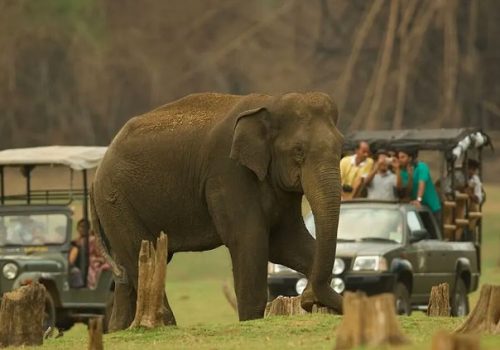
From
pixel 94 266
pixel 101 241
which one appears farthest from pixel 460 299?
pixel 101 241

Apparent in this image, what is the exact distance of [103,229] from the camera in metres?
19.9

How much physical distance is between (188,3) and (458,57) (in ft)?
44.8

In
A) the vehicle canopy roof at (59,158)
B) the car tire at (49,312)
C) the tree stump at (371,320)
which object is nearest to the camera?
the tree stump at (371,320)

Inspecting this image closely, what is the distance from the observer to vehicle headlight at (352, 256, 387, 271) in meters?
24.2

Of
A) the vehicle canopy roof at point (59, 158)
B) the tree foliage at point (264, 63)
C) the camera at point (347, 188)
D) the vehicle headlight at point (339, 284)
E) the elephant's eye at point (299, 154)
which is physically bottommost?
the vehicle headlight at point (339, 284)

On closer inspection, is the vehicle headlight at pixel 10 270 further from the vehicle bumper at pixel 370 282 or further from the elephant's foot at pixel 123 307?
the elephant's foot at pixel 123 307

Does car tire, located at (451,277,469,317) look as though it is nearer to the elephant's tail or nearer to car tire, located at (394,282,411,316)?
car tire, located at (394,282,411,316)

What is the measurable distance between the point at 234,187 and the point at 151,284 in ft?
8.07

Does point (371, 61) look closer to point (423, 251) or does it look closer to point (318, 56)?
point (318, 56)

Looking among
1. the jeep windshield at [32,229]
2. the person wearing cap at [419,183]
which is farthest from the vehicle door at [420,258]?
the jeep windshield at [32,229]

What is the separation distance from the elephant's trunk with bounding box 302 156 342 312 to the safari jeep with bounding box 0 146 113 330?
7.45 meters

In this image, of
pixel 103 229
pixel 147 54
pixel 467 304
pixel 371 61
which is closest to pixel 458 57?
pixel 371 61

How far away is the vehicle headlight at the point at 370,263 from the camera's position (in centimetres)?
2425

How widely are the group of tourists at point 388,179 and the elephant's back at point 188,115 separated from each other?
7.96 metres
